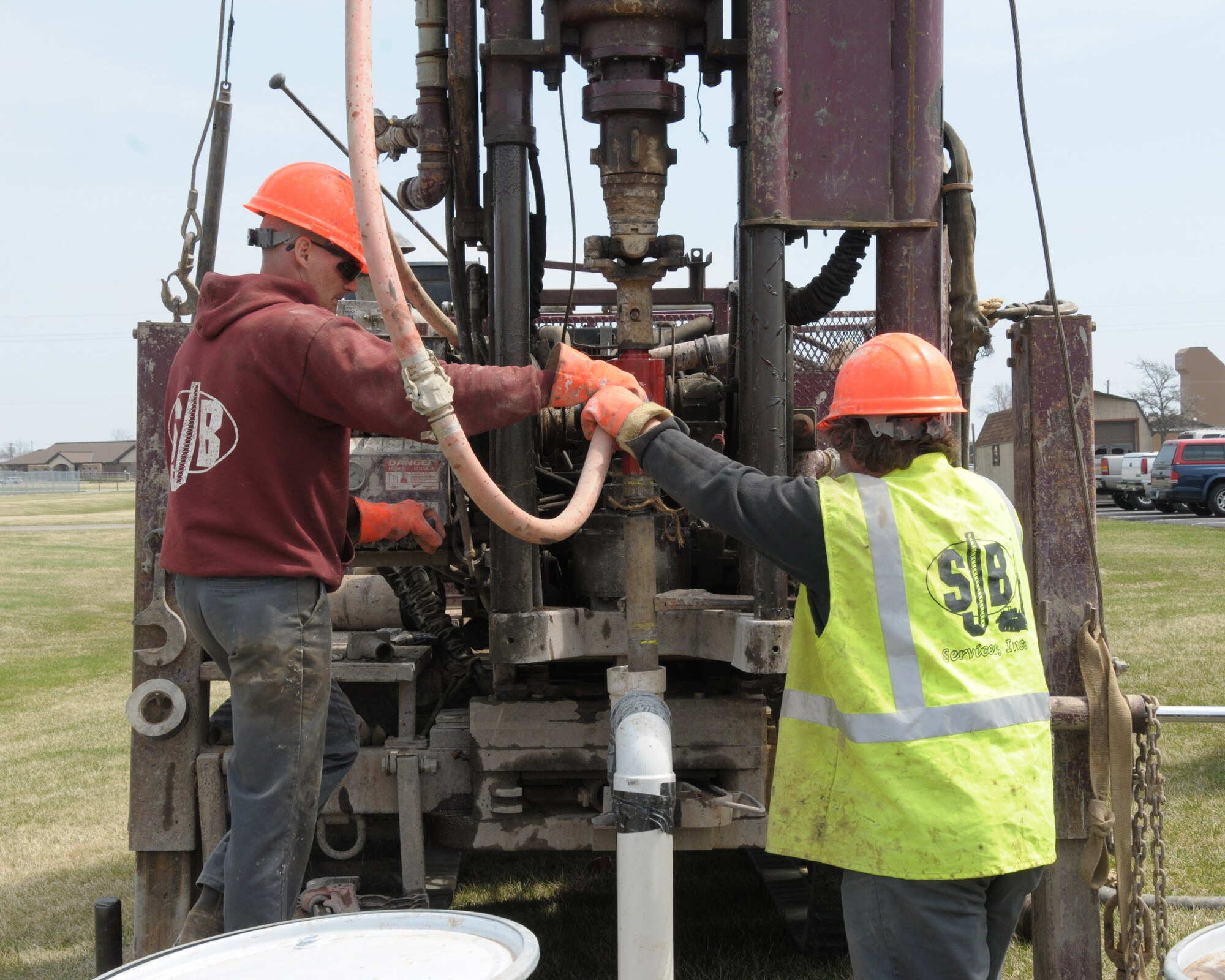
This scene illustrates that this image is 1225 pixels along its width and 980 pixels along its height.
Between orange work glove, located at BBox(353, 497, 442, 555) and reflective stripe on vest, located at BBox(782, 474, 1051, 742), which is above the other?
orange work glove, located at BBox(353, 497, 442, 555)

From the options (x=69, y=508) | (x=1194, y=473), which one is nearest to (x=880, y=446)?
(x=1194, y=473)

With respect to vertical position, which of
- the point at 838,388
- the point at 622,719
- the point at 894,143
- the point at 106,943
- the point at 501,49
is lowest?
the point at 106,943

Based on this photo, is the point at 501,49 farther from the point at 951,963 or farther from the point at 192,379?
the point at 951,963

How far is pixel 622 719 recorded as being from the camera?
8.98 feet

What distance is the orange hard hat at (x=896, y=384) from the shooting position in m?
2.66

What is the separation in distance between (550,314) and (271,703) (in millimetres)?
4601

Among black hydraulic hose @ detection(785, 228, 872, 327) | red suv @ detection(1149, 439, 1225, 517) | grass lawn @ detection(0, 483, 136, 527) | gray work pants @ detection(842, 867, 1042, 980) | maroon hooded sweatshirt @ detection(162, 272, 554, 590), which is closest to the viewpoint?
gray work pants @ detection(842, 867, 1042, 980)

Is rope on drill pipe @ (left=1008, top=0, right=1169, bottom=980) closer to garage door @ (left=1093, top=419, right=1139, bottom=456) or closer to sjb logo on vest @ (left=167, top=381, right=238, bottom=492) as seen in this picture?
sjb logo on vest @ (left=167, top=381, right=238, bottom=492)

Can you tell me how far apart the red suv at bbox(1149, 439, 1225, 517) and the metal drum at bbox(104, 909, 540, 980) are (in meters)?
30.2

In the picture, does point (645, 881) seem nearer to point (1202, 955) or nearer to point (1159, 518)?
point (1202, 955)

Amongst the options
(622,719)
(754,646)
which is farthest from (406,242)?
(622,719)

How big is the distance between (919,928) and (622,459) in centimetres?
145

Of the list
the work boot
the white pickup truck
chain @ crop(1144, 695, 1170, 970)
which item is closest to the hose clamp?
the work boot

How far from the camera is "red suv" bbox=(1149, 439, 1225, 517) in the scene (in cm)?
2955
